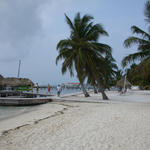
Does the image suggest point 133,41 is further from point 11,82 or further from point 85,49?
point 11,82

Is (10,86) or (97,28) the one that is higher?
(97,28)

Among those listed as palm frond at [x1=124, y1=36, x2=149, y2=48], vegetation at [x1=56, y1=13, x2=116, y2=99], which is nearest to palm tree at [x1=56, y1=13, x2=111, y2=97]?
vegetation at [x1=56, y1=13, x2=116, y2=99]

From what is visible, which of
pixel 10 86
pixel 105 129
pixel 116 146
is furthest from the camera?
pixel 10 86

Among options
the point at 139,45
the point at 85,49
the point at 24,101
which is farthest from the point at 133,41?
the point at 24,101

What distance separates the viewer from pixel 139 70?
10.5 meters

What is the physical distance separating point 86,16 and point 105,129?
45.1 ft

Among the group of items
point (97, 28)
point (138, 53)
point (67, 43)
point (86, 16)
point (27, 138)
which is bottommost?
point (27, 138)

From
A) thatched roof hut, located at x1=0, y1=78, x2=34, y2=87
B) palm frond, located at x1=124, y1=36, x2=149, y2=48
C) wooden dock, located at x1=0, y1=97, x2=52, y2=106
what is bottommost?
wooden dock, located at x1=0, y1=97, x2=52, y2=106

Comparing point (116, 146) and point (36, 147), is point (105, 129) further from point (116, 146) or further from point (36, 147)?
point (36, 147)

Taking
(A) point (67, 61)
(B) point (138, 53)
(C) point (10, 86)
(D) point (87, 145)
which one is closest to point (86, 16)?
(A) point (67, 61)

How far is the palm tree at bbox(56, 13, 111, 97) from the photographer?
14.7 metres

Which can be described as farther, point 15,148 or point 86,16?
point 86,16

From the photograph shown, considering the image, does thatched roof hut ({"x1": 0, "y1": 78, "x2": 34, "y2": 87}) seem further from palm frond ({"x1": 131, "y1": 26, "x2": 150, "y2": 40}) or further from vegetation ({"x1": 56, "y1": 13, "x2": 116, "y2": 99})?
palm frond ({"x1": 131, "y1": 26, "x2": 150, "y2": 40})

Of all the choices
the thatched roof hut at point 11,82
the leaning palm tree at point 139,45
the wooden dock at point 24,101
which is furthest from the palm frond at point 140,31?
the thatched roof hut at point 11,82
